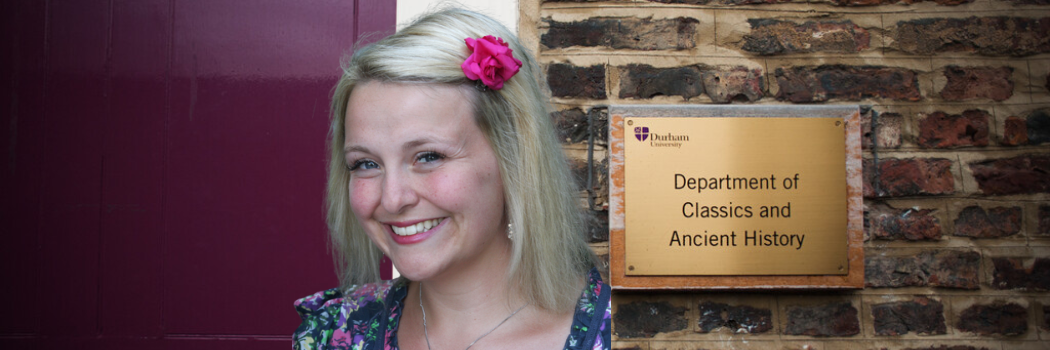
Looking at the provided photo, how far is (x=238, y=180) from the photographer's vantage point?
2.06 meters

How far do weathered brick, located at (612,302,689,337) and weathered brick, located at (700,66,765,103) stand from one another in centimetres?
62

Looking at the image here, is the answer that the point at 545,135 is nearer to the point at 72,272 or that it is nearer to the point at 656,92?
the point at 656,92

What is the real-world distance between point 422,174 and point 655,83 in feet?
3.18

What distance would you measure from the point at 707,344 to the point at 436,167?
3.66 ft

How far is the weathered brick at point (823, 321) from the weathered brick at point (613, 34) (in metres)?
0.85

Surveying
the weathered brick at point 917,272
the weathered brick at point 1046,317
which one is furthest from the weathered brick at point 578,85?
the weathered brick at point 1046,317

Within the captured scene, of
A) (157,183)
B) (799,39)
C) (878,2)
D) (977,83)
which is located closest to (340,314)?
(157,183)

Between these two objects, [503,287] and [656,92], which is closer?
[503,287]

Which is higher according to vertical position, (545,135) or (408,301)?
(545,135)

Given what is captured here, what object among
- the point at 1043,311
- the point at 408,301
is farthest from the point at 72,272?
the point at 1043,311

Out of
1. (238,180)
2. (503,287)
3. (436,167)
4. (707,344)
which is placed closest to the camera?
(436,167)

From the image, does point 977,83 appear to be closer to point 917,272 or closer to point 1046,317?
point 917,272

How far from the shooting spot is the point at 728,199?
1.79 metres

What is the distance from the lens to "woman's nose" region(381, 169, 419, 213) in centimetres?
109
